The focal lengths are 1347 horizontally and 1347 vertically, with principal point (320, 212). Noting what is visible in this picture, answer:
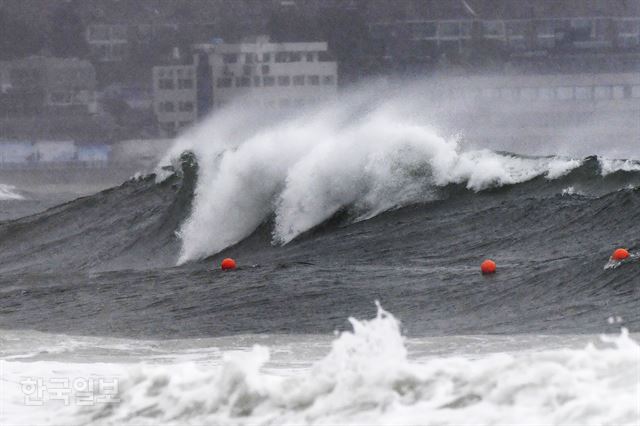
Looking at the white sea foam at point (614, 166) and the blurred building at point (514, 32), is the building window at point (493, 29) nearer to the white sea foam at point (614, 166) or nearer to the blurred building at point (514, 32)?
the blurred building at point (514, 32)

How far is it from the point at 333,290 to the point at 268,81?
82.4 meters

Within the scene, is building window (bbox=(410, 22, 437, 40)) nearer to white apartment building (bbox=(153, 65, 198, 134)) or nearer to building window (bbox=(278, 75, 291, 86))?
building window (bbox=(278, 75, 291, 86))

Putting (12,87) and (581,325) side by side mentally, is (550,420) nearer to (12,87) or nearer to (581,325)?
(581,325)

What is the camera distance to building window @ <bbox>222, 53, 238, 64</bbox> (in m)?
99.9

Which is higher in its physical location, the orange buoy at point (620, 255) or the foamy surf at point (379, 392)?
the foamy surf at point (379, 392)

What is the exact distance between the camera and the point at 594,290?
517 inches

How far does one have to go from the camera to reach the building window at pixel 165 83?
10388 centimetres

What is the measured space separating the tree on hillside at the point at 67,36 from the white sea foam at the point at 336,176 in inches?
3828

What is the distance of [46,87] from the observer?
106 metres

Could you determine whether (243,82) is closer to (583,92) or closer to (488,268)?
(583,92)

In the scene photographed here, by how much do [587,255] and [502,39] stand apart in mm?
98890

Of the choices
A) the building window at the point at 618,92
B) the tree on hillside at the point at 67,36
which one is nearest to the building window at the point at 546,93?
the building window at the point at 618,92

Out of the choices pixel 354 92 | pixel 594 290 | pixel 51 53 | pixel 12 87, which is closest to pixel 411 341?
pixel 594 290

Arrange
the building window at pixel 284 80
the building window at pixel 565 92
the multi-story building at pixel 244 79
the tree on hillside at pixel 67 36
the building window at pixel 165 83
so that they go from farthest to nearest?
the tree on hillside at pixel 67 36
the building window at pixel 165 83
the building window at pixel 565 92
the building window at pixel 284 80
the multi-story building at pixel 244 79
